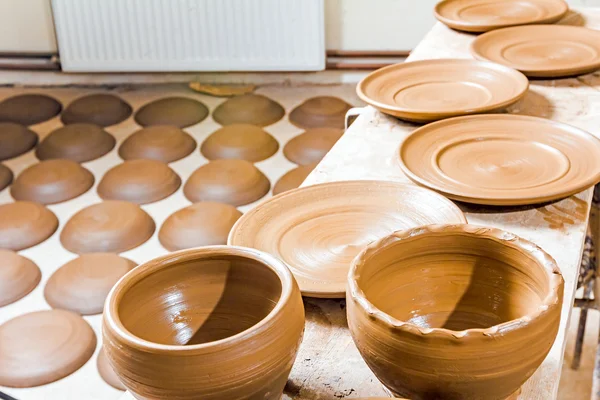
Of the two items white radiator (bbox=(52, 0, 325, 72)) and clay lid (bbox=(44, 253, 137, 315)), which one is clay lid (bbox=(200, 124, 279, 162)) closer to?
white radiator (bbox=(52, 0, 325, 72))

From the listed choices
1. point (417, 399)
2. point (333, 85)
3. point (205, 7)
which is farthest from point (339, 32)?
point (417, 399)

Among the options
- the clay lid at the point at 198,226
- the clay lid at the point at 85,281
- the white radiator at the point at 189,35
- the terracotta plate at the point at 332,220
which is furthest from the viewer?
the white radiator at the point at 189,35

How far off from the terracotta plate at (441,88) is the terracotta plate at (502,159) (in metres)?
0.07

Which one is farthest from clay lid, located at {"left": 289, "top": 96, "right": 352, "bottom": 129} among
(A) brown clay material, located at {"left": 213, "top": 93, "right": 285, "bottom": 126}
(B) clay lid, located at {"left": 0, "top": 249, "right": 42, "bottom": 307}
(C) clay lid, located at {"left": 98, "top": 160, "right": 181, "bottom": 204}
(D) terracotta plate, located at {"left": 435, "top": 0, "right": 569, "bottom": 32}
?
(B) clay lid, located at {"left": 0, "top": 249, "right": 42, "bottom": 307}

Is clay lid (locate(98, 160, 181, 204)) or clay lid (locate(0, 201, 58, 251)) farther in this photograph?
clay lid (locate(98, 160, 181, 204))

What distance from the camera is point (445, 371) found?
0.58m

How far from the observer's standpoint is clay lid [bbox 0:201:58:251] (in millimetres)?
2225

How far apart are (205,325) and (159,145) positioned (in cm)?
208

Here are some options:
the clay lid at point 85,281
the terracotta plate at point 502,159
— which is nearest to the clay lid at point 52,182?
the clay lid at point 85,281

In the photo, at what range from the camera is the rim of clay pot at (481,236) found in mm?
568

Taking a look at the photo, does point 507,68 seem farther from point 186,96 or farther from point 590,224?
point 186,96

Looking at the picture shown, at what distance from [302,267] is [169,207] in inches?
62.8

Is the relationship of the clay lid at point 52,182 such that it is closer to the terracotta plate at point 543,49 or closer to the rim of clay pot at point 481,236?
the terracotta plate at point 543,49

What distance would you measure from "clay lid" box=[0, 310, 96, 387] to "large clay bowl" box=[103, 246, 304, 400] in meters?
1.14
